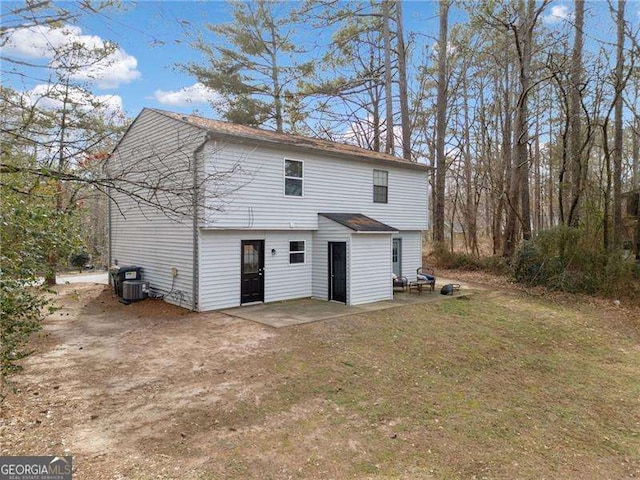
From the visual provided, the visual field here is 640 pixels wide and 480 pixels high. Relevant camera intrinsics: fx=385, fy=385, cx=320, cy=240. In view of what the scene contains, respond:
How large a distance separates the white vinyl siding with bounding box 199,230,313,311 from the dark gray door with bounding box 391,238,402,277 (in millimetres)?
4021

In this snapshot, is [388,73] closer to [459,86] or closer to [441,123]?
[441,123]

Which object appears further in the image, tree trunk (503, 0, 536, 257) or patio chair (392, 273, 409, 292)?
tree trunk (503, 0, 536, 257)

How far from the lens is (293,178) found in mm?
11773

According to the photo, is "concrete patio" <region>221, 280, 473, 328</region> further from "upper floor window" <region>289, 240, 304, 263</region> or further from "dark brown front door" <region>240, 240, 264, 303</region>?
"upper floor window" <region>289, 240, 304, 263</region>

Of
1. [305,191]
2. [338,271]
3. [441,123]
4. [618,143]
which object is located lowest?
[338,271]

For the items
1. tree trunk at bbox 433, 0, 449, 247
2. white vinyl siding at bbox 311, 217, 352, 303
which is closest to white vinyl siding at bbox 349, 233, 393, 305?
white vinyl siding at bbox 311, 217, 352, 303

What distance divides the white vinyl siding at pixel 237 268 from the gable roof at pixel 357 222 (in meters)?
1.07

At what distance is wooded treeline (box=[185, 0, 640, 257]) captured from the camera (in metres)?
14.8

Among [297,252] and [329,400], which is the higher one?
[297,252]

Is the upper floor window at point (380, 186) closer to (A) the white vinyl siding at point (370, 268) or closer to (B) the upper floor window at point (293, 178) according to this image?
(A) the white vinyl siding at point (370, 268)

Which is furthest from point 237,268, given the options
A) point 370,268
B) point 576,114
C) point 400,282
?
point 576,114

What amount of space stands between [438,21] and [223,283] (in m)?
20.1

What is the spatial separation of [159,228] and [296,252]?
4.26m

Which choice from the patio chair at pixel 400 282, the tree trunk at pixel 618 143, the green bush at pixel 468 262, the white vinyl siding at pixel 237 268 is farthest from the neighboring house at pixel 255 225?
the tree trunk at pixel 618 143
